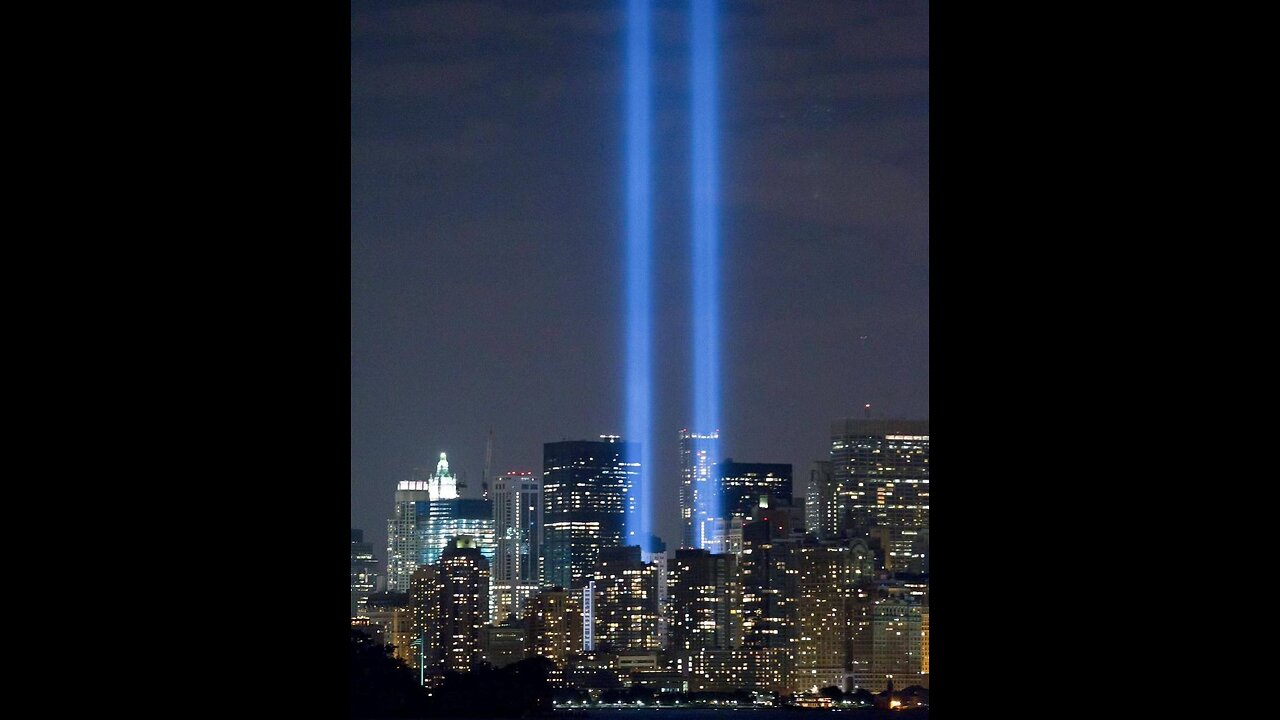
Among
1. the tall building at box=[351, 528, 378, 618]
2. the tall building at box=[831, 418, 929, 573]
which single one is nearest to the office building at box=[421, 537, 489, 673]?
the tall building at box=[351, 528, 378, 618]

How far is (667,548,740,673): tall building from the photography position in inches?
482

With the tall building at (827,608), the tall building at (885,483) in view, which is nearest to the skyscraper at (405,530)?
the tall building at (827,608)

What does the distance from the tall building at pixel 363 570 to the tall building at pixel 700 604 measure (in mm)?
2701

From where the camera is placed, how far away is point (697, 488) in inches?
493

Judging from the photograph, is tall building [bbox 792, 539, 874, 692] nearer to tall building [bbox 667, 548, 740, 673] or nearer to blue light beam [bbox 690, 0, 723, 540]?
tall building [bbox 667, 548, 740, 673]

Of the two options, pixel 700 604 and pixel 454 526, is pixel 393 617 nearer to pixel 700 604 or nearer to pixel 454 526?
pixel 454 526

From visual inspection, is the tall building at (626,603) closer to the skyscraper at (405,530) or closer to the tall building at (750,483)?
the tall building at (750,483)

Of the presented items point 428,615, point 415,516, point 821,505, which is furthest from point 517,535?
point 821,505

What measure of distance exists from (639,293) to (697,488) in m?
1.89

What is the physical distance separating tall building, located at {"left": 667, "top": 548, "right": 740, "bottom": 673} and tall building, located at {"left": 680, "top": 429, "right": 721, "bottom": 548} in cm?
17

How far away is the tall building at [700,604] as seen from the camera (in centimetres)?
1223

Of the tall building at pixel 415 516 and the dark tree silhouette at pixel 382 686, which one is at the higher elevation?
the tall building at pixel 415 516
